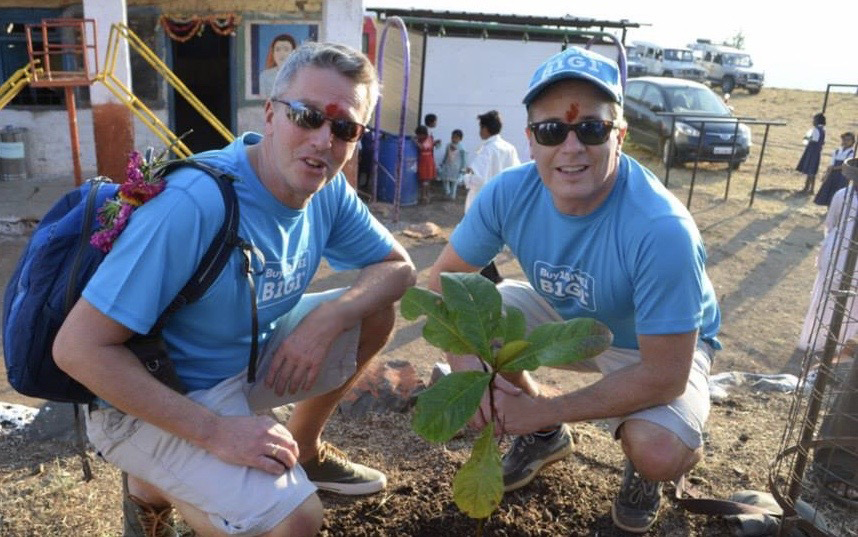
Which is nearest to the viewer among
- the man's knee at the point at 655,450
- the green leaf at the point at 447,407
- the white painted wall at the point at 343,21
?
the green leaf at the point at 447,407

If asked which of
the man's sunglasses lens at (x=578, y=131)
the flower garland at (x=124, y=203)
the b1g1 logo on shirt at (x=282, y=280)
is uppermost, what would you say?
the man's sunglasses lens at (x=578, y=131)

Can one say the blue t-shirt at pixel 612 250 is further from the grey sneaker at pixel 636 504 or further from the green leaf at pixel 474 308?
the green leaf at pixel 474 308

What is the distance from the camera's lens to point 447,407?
2.02 meters

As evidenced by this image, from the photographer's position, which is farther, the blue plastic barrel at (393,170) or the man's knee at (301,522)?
the blue plastic barrel at (393,170)

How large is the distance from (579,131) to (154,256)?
1352mm

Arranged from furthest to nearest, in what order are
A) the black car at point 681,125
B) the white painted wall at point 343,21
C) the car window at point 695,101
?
the car window at point 695,101 → the black car at point 681,125 → the white painted wall at point 343,21

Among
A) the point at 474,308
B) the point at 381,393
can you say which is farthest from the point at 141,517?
the point at 381,393

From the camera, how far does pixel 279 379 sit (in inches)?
104

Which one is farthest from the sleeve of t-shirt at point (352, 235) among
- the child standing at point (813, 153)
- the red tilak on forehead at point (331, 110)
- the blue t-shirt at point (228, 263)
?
the child standing at point (813, 153)

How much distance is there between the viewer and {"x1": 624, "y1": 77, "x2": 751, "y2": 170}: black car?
561 inches

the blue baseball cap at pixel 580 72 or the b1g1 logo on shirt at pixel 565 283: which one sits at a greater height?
the blue baseball cap at pixel 580 72

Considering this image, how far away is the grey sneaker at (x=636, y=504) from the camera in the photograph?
2875 millimetres

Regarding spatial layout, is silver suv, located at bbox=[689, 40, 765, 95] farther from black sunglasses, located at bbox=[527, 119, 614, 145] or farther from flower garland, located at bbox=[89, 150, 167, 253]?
flower garland, located at bbox=[89, 150, 167, 253]

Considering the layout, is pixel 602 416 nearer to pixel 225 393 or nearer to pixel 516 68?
pixel 225 393
